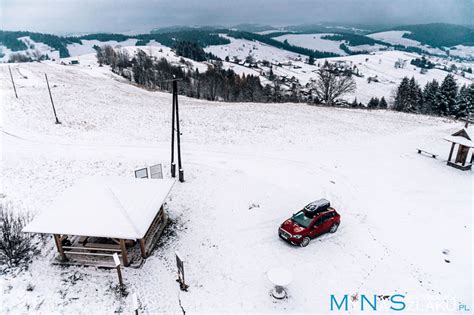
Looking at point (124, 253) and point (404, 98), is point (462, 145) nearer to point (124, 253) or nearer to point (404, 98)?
point (124, 253)

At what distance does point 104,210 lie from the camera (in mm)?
13367

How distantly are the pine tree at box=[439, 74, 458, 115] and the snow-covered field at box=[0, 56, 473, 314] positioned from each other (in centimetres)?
3223

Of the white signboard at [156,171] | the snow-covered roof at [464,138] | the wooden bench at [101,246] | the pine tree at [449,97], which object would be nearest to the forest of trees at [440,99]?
the pine tree at [449,97]

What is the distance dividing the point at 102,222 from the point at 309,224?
1017 centimetres

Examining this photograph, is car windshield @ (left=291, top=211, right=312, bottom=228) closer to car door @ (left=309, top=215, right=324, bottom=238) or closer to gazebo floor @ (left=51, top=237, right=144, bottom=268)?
car door @ (left=309, top=215, right=324, bottom=238)

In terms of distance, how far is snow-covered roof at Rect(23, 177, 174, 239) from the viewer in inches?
490

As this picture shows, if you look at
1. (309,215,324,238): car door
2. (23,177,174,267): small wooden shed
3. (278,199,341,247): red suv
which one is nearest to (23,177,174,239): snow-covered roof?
(23,177,174,267): small wooden shed

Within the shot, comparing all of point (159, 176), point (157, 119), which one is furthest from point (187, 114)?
point (159, 176)

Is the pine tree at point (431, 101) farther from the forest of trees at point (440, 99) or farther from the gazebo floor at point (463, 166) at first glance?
the gazebo floor at point (463, 166)

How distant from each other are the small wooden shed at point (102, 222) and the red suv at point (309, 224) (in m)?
6.86

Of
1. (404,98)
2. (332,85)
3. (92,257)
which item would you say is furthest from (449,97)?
(92,257)

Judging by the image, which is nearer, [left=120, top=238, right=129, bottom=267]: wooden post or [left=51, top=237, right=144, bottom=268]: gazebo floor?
[left=120, top=238, right=129, bottom=267]: wooden post

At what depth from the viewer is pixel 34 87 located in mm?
46406

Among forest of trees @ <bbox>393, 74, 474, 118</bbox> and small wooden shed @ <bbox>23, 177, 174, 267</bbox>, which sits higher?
small wooden shed @ <bbox>23, 177, 174, 267</bbox>
